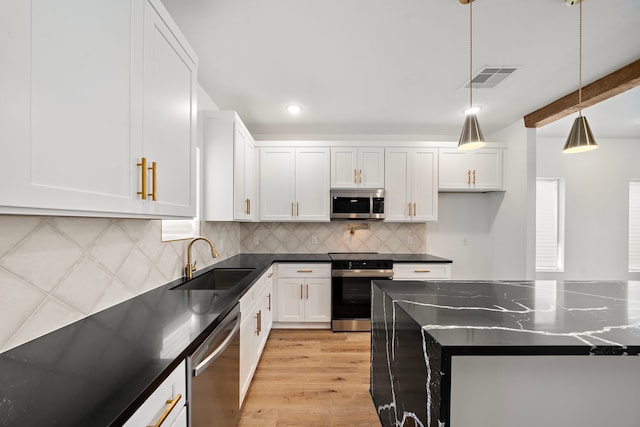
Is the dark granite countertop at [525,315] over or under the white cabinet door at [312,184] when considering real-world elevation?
under

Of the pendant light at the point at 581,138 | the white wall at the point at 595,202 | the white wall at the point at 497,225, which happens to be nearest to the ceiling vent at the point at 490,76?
the pendant light at the point at 581,138

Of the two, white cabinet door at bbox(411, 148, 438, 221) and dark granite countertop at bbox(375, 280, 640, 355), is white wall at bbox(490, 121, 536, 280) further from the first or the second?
dark granite countertop at bbox(375, 280, 640, 355)

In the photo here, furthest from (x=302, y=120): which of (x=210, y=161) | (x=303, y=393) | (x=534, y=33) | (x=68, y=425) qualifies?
(x=68, y=425)

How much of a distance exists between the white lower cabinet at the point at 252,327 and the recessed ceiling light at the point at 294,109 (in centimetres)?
181

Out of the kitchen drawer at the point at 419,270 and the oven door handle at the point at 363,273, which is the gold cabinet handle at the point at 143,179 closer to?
the oven door handle at the point at 363,273

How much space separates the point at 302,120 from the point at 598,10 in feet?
8.60

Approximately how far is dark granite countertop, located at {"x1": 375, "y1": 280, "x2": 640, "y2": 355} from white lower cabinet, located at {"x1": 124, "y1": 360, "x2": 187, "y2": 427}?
879 mm

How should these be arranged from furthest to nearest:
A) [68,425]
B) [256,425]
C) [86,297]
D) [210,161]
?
[210,161], [256,425], [86,297], [68,425]

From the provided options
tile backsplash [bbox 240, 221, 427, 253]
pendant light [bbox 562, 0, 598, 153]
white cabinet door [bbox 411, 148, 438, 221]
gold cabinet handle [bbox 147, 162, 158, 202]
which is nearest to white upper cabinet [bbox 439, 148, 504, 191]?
white cabinet door [bbox 411, 148, 438, 221]

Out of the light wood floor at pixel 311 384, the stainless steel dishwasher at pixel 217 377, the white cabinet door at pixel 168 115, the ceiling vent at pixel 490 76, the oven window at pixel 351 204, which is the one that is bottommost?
the light wood floor at pixel 311 384

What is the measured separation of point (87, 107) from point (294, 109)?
2.50 meters

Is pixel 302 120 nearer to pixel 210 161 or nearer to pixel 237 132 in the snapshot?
pixel 237 132

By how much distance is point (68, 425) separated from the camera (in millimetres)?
597

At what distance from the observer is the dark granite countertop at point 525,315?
96cm
